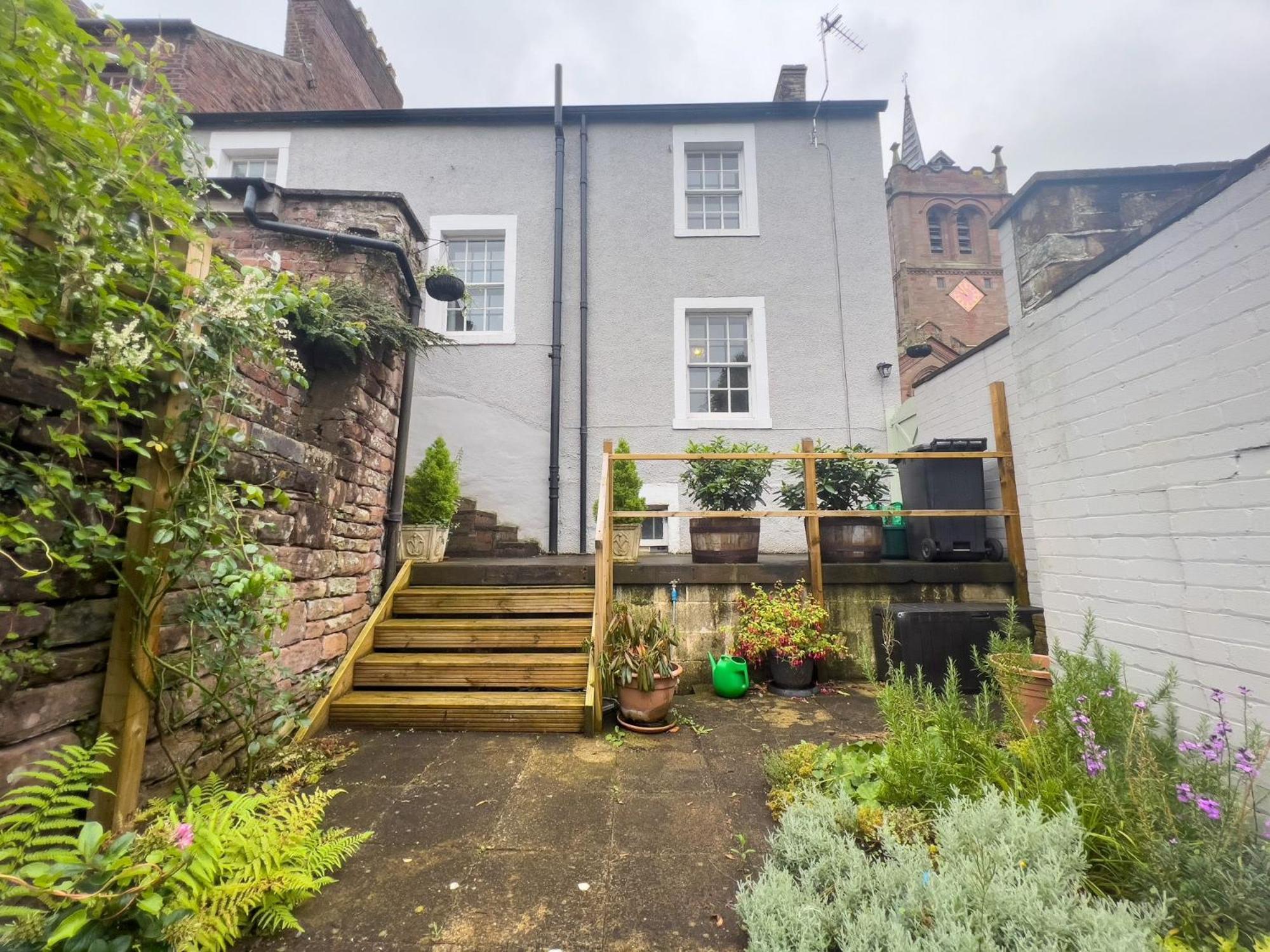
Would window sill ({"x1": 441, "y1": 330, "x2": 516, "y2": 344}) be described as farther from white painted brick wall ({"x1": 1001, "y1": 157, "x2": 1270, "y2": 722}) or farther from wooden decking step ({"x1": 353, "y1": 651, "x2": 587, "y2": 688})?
white painted brick wall ({"x1": 1001, "y1": 157, "x2": 1270, "y2": 722})

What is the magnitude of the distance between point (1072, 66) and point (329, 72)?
35.0 ft

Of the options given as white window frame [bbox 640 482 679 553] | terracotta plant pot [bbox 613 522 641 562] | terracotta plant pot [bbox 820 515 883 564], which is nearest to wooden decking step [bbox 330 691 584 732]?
terracotta plant pot [bbox 613 522 641 562]

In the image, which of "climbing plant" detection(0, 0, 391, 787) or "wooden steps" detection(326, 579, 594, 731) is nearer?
"climbing plant" detection(0, 0, 391, 787)

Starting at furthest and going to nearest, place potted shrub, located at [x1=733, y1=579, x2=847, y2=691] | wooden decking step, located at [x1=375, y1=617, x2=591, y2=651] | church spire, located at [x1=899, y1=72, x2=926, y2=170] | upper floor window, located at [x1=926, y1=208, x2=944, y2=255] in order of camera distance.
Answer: church spire, located at [x1=899, y1=72, x2=926, y2=170]
upper floor window, located at [x1=926, y1=208, x2=944, y2=255]
potted shrub, located at [x1=733, y1=579, x2=847, y2=691]
wooden decking step, located at [x1=375, y1=617, x2=591, y2=651]

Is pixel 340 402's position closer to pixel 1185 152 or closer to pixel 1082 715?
pixel 1082 715

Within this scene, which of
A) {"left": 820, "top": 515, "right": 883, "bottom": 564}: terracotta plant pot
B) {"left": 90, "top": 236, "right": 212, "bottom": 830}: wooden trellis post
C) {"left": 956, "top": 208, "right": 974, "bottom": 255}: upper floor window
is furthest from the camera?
{"left": 956, "top": 208, "right": 974, "bottom": 255}: upper floor window

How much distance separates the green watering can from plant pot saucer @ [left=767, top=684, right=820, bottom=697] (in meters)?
0.20

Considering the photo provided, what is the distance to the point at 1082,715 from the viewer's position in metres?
1.83

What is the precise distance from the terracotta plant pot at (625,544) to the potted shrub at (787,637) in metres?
Answer: 1.20

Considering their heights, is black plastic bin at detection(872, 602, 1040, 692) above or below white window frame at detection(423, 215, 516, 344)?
below

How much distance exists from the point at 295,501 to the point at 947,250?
23988 mm

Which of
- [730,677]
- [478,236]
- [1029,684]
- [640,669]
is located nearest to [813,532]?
[730,677]

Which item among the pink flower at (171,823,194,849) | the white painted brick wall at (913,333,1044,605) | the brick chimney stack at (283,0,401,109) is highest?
the brick chimney stack at (283,0,401,109)

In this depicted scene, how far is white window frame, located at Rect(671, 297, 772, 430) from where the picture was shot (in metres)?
6.63
